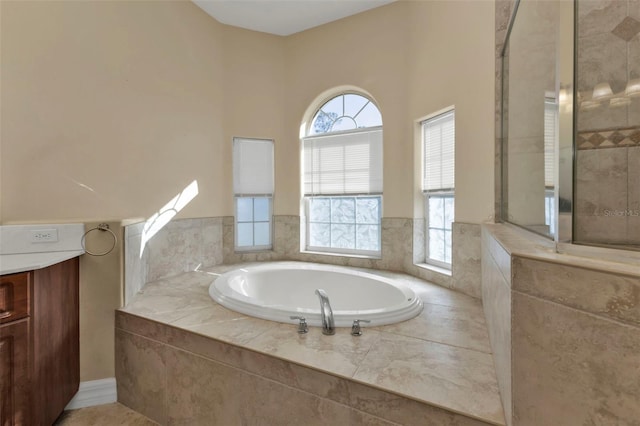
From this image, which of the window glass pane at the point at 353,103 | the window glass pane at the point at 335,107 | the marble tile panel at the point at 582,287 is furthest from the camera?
the window glass pane at the point at 335,107

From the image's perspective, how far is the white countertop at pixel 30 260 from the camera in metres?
1.25

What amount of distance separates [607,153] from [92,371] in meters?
2.96

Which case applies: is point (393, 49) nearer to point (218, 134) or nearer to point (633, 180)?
point (218, 134)

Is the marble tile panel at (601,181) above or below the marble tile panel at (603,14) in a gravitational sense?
below

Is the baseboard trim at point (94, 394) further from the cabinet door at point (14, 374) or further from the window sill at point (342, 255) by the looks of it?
the window sill at point (342, 255)

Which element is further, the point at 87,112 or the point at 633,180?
the point at 87,112

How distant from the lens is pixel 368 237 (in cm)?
297

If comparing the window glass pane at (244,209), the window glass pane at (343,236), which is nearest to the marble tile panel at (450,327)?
the window glass pane at (343,236)

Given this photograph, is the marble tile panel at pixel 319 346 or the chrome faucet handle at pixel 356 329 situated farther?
the chrome faucet handle at pixel 356 329

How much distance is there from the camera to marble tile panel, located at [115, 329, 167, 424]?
1.61 m

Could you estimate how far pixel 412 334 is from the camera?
4.89ft

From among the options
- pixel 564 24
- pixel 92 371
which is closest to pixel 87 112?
pixel 92 371

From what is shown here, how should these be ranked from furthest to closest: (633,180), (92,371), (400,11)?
(400,11) < (92,371) < (633,180)

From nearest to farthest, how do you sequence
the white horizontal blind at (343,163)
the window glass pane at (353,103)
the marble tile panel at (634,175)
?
1. the marble tile panel at (634,175)
2. the white horizontal blind at (343,163)
3. the window glass pane at (353,103)
